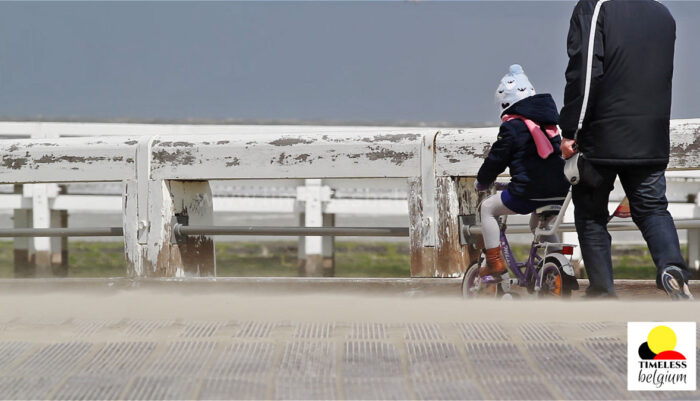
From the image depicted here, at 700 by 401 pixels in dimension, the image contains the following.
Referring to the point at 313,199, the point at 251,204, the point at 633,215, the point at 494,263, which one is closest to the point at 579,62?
the point at 633,215

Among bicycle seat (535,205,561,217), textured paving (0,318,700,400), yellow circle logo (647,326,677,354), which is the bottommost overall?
textured paving (0,318,700,400)

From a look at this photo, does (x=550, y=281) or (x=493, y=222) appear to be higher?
(x=493, y=222)

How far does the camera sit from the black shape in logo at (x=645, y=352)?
4.30 meters

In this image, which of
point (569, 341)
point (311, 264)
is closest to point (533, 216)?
point (569, 341)

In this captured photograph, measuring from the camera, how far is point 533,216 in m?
6.32

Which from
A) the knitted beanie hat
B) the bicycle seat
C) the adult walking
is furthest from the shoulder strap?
the bicycle seat

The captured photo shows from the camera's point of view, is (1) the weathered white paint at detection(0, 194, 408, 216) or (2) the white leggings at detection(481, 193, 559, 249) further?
(1) the weathered white paint at detection(0, 194, 408, 216)

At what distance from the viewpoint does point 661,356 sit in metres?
4.21

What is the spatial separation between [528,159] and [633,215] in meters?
0.63

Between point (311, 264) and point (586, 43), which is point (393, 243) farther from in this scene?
point (586, 43)

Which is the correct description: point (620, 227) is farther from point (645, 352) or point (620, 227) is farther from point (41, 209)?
point (41, 209)

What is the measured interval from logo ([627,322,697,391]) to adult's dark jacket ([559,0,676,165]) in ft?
3.54

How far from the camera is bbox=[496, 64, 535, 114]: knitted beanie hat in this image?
20.1ft

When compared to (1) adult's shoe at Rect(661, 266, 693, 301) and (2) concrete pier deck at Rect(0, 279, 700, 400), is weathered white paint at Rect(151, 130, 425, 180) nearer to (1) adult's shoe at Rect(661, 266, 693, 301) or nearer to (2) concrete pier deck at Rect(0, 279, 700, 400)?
(2) concrete pier deck at Rect(0, 279, 700, 400)
